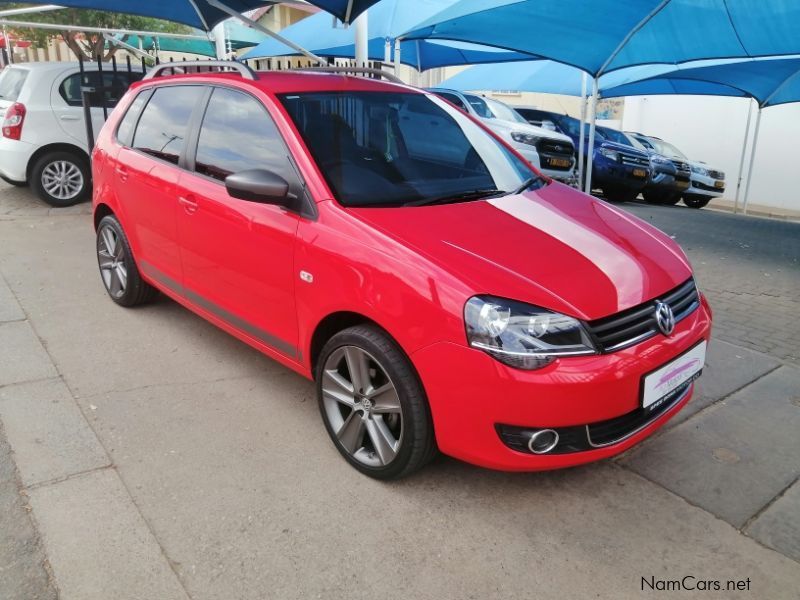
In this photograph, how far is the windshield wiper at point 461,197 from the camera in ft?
10.2

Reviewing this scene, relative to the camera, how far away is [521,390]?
7.72 ft

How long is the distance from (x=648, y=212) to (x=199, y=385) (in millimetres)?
9455

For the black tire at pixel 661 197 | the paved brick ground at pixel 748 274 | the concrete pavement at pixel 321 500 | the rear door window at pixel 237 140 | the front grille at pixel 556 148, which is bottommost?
Result: the black tire at pixel 661 197

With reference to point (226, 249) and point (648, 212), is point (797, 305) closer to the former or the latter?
point (226, 249)

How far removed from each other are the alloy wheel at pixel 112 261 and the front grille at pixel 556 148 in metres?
7.96

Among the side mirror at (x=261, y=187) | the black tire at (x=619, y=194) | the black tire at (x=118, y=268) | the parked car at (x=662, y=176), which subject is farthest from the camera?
the parked car at (x=662, y=176)

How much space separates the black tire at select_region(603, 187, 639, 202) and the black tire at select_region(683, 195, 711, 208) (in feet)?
7.08

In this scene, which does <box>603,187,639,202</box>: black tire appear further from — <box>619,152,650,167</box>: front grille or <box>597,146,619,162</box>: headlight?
<box>597,146,619,162</box>: headlight

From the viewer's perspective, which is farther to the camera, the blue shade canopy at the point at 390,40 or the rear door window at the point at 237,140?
the blue shade canopy at the point at 390,40

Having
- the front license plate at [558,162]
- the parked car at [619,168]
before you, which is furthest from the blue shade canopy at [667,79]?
the front license plate at [558,162]

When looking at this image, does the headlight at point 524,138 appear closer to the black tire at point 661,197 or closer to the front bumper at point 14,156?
the black tire at point 661,197

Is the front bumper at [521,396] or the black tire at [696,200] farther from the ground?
Result: the front bumper at [521,396]

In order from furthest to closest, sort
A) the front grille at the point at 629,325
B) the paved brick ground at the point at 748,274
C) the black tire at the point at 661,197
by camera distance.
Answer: the black tire at the point at 661,197, the paved brick ground at the point at 748,274, the front grille at the point at 629,325

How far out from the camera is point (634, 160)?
12859 millimetres
